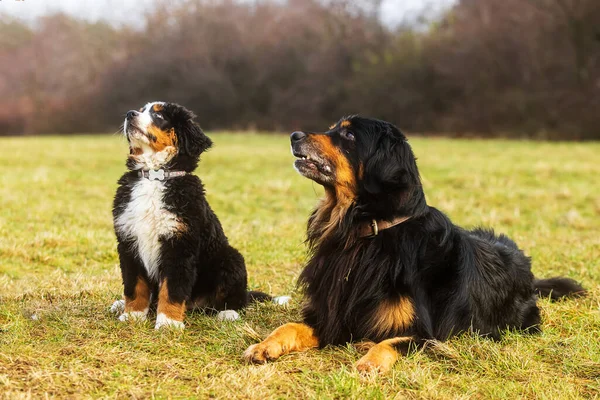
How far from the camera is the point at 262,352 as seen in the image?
376cm

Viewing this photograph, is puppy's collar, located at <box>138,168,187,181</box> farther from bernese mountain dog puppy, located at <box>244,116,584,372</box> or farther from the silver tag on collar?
bernese mountain dog puppy, located at <box>244,116,584,372</box>

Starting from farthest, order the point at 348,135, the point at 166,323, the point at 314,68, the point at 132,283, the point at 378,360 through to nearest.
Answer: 1. the point at 314,68
2. the point at 132,283
3. the point at 166,323
4. the point at 348,135
5. the point at 378,360

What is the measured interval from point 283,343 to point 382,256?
33.7 inches

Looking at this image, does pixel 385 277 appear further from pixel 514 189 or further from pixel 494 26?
pixel 494 26

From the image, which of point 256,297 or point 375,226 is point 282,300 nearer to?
point 256,297

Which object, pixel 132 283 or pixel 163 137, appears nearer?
pixel 132 283

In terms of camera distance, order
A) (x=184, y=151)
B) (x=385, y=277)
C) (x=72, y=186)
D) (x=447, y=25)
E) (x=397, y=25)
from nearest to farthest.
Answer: (x=385, y=277) → (x=184, y=151) → (x=72, y=186) → (x=447, y=25) → (x=397, y=25)

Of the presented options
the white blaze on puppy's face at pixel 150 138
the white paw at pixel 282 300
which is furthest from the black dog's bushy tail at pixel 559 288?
the white blaze on puppy's face at pixel 150 138

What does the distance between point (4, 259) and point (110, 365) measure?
3.74m

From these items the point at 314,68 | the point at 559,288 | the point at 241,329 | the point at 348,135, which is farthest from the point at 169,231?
the point at 314,68

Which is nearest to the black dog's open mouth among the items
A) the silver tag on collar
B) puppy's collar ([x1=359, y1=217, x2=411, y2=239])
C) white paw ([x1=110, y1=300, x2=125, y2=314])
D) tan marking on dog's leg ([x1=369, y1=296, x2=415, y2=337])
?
puppy's collar ([x1=359, y1=217, x2=411, y2=239])

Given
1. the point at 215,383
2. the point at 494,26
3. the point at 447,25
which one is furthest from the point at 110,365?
the point at 447,25

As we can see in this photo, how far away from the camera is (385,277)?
13.3 ft

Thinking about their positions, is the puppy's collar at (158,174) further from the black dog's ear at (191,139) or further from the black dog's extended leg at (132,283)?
the black dog's extended leg at (132,283)
